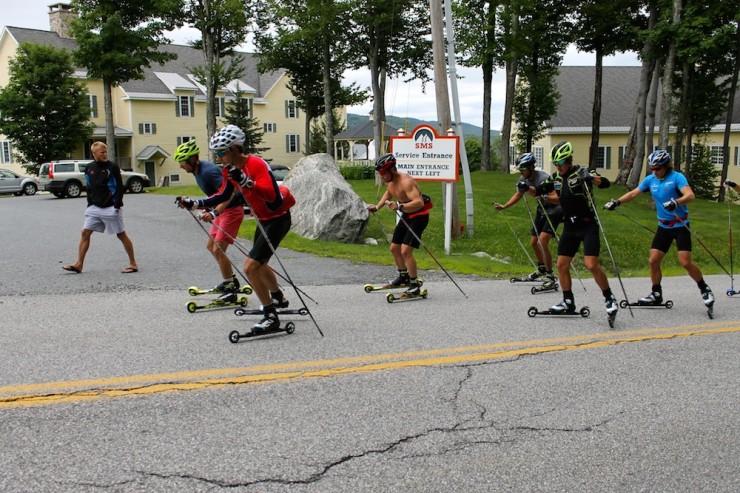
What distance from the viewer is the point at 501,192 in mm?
27641

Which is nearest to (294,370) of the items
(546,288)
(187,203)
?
(187,203)

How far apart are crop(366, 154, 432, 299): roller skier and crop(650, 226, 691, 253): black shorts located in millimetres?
3128

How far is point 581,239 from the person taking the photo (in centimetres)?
809

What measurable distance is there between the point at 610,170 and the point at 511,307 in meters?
46.0

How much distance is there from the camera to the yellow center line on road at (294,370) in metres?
4.94

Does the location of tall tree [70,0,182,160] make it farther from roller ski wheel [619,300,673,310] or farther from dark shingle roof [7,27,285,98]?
roller ski wheel [619,300,673,310]

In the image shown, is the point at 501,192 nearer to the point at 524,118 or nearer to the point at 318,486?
the point at 524,118

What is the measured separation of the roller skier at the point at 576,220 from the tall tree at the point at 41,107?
40.6m

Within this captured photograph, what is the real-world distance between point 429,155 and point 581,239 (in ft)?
22.1

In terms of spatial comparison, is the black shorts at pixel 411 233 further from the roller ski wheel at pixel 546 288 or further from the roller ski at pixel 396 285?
the roller ski wheel at pixel 546 288

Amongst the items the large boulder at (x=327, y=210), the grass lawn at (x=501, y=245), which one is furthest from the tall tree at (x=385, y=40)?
the large boulder at (x=327, y=210)

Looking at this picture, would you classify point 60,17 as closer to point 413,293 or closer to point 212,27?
point 212,27

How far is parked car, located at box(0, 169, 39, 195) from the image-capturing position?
115 ft

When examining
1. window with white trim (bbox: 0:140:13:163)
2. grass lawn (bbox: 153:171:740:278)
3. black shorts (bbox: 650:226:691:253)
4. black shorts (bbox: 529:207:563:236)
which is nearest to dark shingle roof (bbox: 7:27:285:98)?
window with white trim (bbox: 0:140:13:163)
